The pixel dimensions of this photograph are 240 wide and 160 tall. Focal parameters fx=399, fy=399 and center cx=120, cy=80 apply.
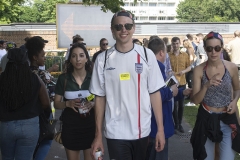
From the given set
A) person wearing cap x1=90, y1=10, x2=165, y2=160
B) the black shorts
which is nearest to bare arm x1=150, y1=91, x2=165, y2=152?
person wearing cap x1=90, y1=10, x2=165, y2=160

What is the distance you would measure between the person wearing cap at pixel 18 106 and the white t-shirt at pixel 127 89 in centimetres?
97

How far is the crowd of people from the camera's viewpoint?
3.60m

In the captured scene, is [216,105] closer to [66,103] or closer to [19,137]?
[66,103]

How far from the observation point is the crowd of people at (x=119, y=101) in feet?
11.8

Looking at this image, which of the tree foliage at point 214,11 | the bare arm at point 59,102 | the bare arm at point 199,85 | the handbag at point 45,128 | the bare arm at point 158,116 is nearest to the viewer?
the bare arm at point 158,116

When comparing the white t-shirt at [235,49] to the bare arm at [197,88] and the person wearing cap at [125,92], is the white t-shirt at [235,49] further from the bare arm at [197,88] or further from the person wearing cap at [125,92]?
the person wearing cap at [125,92]

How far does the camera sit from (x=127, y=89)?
139 inches

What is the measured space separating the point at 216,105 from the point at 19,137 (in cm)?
223

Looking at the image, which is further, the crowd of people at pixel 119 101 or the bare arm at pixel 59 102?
the bare arm at pixel 59 102

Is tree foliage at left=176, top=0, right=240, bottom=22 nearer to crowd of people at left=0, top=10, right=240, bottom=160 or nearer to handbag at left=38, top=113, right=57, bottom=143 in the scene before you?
crowd of people at left=0, top=10, right=240, bottom=160

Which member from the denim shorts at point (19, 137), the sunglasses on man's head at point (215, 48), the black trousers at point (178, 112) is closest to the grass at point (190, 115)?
the black trousers at point (178, 112)

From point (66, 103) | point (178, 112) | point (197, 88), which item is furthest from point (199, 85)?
point (178, 112)

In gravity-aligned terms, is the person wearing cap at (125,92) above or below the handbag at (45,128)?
above

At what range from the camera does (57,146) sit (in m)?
7.93
